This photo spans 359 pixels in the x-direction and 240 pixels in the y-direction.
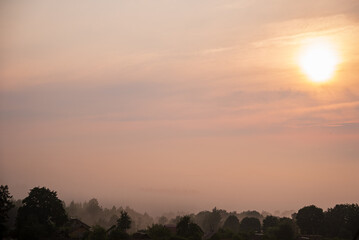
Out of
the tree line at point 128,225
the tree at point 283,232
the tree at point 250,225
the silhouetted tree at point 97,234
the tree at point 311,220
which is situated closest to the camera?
the tree line at point 128,225

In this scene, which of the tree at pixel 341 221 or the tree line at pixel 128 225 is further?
the tree at pixel 341 221

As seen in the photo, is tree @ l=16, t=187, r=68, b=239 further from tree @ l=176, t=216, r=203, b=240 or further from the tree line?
tree @ l=176, t=216, r=203, b=240

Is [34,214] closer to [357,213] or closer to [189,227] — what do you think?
[189,227]

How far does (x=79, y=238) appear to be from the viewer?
79438 mm

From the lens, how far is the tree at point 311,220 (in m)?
101

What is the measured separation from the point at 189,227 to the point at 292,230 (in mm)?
23463

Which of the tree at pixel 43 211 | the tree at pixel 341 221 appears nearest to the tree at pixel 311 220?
the tree at pixel 341 221

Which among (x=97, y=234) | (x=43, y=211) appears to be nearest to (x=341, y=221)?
(x=97, y=234)

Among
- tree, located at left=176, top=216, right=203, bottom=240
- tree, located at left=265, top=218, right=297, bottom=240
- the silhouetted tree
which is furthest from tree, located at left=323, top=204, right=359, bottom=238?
the silhouetted tree

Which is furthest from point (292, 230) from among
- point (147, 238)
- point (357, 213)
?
point (147, 238)

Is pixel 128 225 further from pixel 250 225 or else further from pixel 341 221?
pixel 341 221

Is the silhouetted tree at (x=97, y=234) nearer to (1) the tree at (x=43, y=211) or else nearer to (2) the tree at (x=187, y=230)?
(1) the tree at (x=43, y=211)

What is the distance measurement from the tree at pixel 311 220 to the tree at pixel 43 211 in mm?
56800

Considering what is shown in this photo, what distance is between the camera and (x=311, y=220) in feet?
334
